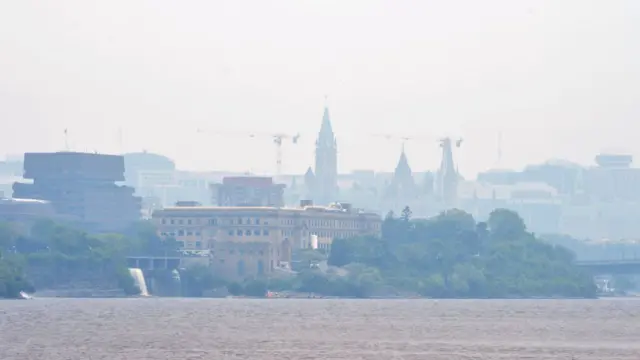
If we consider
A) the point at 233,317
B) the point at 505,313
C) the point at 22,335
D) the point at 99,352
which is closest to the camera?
the point at 99,352

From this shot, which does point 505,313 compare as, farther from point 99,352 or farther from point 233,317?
point 99,352

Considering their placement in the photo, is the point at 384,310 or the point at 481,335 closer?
the point at 481,335

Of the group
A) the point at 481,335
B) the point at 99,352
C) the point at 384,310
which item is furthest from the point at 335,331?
the point at 384,310

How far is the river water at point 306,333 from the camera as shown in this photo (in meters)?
132

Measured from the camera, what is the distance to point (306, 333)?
15362 cm

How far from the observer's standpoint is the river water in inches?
5187

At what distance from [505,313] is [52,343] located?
61.3m

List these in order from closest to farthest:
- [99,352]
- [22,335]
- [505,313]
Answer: [99,352]
[22,335]
[505,313]

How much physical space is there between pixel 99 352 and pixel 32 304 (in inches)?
2708

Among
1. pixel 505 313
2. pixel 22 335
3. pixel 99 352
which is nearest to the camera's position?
pixel 99 352

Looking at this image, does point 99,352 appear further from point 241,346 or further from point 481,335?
point 481,335

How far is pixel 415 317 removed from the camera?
18125 cm

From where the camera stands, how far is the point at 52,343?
13800cm

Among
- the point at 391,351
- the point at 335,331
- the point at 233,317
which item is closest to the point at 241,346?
the point at 391,351
